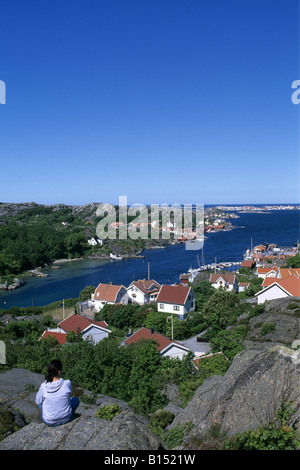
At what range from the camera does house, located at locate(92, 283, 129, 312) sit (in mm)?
25184

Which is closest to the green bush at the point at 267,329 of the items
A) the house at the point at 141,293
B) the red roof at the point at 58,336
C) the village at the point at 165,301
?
the village at the point at 165,301

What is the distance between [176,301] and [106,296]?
6.30 m

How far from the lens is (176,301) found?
21797 mm

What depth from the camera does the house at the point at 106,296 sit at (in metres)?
25.2

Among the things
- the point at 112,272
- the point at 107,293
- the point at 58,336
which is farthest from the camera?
the point at 112,272

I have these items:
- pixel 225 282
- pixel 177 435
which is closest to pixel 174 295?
pixel 225 282

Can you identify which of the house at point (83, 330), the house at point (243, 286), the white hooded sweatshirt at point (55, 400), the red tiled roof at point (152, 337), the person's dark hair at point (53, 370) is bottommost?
the house at point (243, 286)

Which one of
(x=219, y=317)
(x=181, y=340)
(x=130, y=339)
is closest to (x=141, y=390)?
(x=130, y=339)

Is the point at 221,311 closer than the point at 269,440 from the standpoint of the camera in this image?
No

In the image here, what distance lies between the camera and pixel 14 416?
477cm

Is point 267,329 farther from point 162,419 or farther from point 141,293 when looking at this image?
point 141,293

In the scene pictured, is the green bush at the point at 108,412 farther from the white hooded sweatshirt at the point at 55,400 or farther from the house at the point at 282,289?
the house at the point at 282,289

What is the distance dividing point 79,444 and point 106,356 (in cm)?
775

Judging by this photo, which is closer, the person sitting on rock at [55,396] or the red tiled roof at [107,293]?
the person sitting on rock at [55,396]
